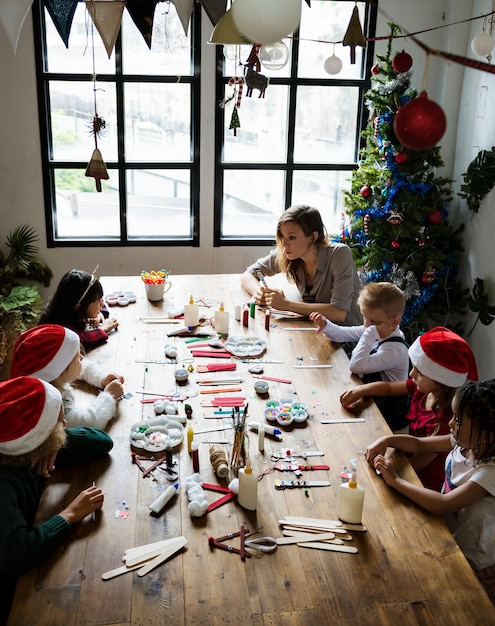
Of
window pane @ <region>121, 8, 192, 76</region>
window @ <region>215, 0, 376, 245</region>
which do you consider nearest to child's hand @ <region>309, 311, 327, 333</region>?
window @ <region>215, 0, 376, 245</region>

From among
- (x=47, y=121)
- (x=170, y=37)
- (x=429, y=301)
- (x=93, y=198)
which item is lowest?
(x=429, y=301)

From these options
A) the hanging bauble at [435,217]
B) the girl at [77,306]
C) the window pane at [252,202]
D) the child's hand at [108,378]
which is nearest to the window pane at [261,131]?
the window pane at [252,202]

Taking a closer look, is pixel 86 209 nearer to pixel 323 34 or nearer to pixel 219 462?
pixel 323 34

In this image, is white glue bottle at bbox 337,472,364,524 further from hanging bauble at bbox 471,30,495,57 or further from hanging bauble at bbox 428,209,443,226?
hanging bauble at bbox 428,209,443,226

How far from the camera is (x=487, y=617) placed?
1531 millimetres

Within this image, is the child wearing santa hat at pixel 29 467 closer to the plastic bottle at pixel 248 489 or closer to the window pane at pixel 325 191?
the plastic bottle at pixel 248 489

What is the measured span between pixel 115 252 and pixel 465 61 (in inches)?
164

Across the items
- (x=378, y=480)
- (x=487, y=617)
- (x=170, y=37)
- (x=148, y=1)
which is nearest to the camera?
(x=487, y=617)

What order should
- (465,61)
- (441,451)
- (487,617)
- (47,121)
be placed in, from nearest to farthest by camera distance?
(465,61) < (487,617) < (441,451) < (47,121)

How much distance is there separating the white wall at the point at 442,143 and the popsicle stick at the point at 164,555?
3162 mm

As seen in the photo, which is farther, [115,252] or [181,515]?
[115,252]

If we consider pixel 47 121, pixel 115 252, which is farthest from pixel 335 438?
pixel 47 121

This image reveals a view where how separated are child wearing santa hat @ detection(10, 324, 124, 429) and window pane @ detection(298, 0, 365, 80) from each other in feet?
11.8

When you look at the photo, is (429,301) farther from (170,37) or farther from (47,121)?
(47,121)
